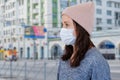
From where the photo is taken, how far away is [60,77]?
2.80 meters

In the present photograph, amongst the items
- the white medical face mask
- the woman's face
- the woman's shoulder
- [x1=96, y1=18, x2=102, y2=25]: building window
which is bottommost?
the woman's shoulder

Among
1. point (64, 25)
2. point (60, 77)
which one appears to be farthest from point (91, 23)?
point (60, 77)

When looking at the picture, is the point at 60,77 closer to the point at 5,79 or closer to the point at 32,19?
the point at 5,79

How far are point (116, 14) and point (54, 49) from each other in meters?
21.5

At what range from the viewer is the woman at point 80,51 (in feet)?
8.42

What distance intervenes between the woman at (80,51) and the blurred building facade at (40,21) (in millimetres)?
49327

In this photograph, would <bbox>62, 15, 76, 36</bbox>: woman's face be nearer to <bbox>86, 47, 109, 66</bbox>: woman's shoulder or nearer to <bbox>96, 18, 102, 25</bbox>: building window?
<bbox>86, 47, 109, 66</bbox>: woman's shoulder

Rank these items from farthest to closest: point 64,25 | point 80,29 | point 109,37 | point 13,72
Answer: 1. point 109,37
2. point 13,72
3. point 64,25
4. point 80,29

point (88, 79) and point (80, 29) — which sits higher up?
point (80, 29)

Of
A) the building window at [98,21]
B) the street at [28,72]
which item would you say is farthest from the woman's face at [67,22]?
the building window at [98,21]

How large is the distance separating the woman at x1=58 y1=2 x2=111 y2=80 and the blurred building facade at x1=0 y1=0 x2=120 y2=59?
162 feet

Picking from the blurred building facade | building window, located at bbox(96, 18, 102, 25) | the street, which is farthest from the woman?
building window, located at bbox(96, 18, 102, 25)

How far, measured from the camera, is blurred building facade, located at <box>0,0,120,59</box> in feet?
207

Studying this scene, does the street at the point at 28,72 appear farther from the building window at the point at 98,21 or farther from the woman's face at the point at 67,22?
the building window at the point at 98,21
